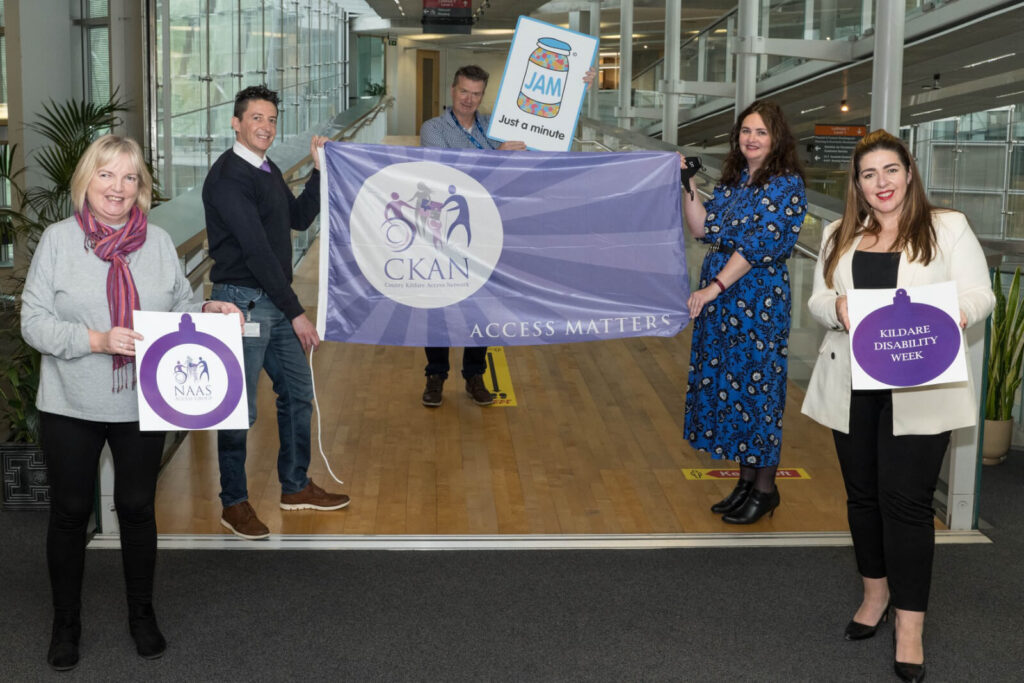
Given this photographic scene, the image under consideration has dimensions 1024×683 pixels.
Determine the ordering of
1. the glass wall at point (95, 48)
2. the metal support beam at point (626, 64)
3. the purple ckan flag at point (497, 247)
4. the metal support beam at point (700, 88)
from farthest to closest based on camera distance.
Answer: the metal support beam at point (626, 64), the metal support beam at point (700, 88), the glass wall at point (95, 48), the purple ckan flag at point (497, 247)

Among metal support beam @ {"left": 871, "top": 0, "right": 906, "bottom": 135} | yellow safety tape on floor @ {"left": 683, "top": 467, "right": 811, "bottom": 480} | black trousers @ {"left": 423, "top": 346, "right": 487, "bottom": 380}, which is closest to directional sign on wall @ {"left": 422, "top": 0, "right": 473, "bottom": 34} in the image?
metal support beam @ {"left": 871, "top": 0, "right": 906, "bottom": 135}

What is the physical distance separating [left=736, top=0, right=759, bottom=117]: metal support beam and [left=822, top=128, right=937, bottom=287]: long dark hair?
29.0ft

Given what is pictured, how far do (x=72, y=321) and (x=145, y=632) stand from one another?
3.01 ft

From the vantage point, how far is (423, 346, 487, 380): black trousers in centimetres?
602

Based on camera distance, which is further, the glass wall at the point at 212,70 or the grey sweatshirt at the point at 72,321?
the glass wall at the point at 212,70

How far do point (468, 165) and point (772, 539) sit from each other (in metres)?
1.81

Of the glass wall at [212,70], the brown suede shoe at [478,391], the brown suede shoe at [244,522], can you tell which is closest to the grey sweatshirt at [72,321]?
the brown suede shoe at [244,522]

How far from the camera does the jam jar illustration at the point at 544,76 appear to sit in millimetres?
5094

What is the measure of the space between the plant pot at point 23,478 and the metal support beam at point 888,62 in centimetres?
523

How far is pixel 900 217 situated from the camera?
3145 mm

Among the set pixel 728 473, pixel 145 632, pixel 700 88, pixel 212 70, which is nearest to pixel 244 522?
→ pixel 145 632

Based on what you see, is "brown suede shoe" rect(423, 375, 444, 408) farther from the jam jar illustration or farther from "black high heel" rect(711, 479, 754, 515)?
"black high heel" rect(711, 479, 754, 515)

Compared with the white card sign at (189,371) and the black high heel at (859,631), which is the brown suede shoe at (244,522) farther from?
the black high heel at (859,631)

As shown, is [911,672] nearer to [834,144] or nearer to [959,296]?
[959,296]
